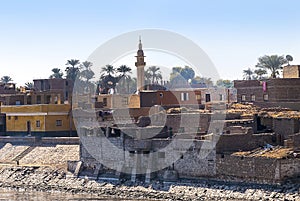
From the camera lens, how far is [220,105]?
4872cm

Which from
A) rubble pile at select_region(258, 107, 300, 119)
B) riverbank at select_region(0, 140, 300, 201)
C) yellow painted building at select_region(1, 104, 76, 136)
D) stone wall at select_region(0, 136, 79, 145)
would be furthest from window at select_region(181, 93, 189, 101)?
riverbank at select_region(0, 140, 300, 201)

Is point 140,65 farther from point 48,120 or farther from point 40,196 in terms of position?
point 40,196

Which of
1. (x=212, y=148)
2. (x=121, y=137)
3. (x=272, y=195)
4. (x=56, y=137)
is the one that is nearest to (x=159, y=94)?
(x=56, y=137)

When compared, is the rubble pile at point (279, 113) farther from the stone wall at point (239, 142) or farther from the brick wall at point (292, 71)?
the brick wall at point (292, 71)

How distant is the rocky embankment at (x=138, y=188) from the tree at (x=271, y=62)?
42.7 metres

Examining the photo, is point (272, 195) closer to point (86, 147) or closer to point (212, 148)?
point (212, 148)

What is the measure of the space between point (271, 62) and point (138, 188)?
157 ft

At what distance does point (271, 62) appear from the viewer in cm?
7919

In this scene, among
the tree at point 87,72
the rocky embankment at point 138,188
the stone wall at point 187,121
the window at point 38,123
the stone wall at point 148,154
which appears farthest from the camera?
the tree at point 87,72

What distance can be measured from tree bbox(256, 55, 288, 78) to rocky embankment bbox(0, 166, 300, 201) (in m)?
42.7

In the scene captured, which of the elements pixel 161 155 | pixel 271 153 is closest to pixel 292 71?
pixel 161 155

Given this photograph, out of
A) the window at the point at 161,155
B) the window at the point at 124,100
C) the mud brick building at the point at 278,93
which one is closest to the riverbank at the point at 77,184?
the window at the point at 161,155

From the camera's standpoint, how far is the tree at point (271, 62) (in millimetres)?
78000

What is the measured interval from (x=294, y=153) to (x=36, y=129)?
25134 mm
